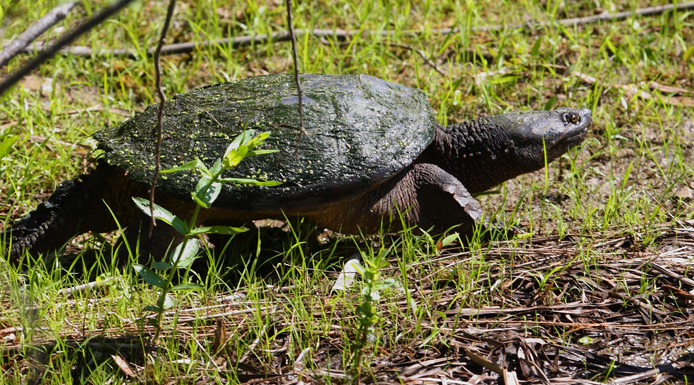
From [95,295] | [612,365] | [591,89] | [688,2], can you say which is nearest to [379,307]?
[612,365]

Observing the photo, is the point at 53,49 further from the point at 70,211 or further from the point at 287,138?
the point at 70,211

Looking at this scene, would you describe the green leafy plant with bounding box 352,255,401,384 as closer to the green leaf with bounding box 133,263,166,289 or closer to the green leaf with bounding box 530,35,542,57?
the green leaf with bounding box 133,263,166,289

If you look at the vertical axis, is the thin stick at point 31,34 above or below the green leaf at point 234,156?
above

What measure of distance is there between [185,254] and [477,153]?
5.43ft

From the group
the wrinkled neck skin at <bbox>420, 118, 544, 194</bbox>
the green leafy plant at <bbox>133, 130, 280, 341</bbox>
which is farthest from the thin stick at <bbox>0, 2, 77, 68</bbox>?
the wrinkled neck skin at <bbox>420, 118, 544, 194</bbox>

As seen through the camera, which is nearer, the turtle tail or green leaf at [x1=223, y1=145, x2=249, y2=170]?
green leaf at [x1=223, y1=145, x2=249, y2=170]

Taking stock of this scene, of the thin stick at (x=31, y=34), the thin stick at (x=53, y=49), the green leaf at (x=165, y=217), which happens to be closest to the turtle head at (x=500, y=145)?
the green leaf at (x=165, y=217)

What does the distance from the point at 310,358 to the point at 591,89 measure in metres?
2.93

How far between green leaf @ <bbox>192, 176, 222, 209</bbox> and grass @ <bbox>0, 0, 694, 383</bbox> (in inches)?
17.6

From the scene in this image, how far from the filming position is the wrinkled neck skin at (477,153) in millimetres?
3406

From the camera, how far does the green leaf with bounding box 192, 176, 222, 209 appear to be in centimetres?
210

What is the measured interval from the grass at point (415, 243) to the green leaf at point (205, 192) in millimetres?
448

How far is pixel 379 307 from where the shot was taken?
2.54m

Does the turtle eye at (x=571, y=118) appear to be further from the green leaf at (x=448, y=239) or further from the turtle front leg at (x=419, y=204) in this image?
the green leaf at (x=448, y=239)
